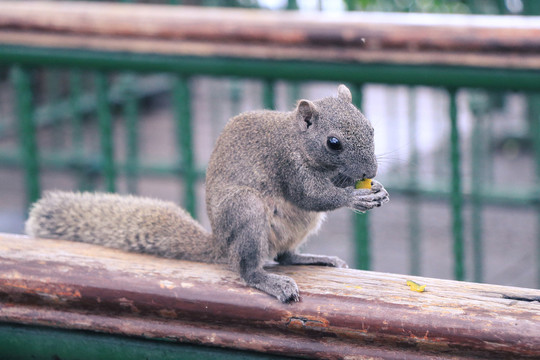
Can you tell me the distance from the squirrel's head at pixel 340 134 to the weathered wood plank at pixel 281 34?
2.12 feet

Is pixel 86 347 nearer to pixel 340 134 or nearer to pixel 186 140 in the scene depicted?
pixel 340 134

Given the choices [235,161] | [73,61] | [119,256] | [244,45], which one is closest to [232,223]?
[235,161]

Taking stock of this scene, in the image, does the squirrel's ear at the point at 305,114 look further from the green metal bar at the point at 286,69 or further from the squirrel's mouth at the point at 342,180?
the green metal bar at the point at 286,69

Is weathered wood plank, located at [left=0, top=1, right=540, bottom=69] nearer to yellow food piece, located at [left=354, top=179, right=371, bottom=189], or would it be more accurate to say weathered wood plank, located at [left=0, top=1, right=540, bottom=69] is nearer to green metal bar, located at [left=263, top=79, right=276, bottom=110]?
green metal bar, located at [left=263, top=79, right=276, bottom=110]

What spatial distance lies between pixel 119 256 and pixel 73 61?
133cm

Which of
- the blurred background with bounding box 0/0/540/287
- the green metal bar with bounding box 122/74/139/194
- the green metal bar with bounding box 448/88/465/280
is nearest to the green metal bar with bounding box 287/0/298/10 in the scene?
the blurred background with bounding box 0/0/540/287

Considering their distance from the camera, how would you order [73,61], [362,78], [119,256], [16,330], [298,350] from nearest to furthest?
[298,350], [16,330], [119,256], [362,78], [73,61]

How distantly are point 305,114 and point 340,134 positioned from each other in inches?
4.3

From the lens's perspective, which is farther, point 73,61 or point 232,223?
point 73,61

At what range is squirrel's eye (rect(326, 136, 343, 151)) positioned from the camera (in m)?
1.59

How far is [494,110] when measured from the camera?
4.96 m

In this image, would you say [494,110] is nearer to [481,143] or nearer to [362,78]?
[481,143]

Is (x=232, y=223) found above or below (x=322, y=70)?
below

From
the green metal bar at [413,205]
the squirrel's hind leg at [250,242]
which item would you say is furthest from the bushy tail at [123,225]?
the green metal bar at [413,205]
